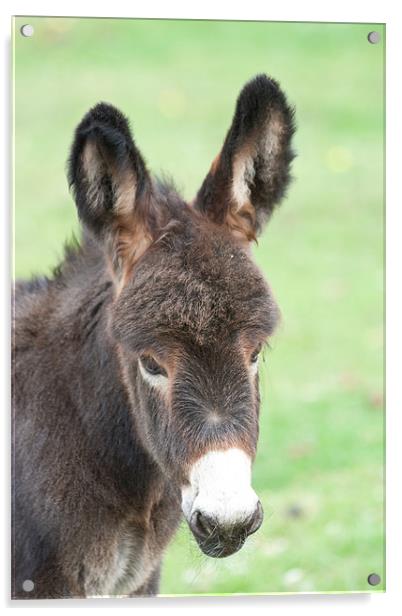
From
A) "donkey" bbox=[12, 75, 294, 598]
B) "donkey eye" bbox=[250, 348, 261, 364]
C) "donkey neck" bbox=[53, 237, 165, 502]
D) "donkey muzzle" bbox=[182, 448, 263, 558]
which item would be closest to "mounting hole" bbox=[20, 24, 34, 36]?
"donkey" bbox=[12, 75, 294, 598]

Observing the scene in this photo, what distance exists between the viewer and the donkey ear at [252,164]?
2660 millimetres

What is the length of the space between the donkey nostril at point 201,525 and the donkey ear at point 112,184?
0.70 metres

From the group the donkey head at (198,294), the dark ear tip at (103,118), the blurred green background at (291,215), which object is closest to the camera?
the donkey head at (198,294)

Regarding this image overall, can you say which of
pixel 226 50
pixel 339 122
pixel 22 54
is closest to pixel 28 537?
pixel 22 54

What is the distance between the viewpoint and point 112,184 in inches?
103

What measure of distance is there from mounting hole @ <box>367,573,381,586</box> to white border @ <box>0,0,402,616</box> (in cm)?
3

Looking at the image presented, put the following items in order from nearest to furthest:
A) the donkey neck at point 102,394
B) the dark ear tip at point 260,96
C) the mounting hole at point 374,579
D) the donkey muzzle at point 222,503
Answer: the donkey muzzle at point 222,503
the dark ear tip at point 260,96
the donkey neck at point 102,394
the mounting hole at point 374,579

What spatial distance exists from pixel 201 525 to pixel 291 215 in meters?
2.46

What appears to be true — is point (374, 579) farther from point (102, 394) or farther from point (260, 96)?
point (260, 96)

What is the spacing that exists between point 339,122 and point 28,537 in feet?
6.80
